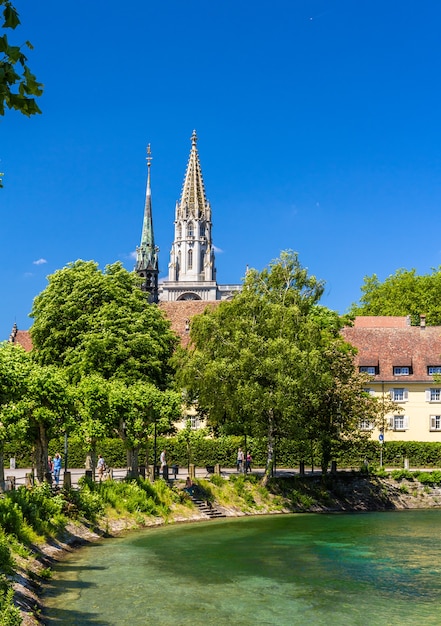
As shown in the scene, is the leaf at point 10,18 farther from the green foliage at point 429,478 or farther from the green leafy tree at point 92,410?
the green foliage at point 429,478

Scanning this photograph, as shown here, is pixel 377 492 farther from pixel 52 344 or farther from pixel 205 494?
pixel 52 344

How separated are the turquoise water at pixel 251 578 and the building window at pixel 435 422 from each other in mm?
28879

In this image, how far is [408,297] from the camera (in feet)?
352

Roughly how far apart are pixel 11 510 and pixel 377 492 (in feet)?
110

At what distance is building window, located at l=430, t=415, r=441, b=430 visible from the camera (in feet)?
242

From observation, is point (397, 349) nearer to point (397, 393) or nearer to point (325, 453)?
point (397, 393)

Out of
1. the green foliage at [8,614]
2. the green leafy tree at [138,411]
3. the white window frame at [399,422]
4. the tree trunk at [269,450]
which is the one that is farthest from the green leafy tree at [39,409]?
the white window frame at [399,422]

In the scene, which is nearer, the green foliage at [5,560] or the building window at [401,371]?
the green foliage at [5,560]

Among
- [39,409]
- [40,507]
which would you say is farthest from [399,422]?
[40,507]

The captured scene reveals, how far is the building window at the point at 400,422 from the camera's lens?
242 feet

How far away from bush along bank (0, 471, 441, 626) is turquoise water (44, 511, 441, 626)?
1.17m

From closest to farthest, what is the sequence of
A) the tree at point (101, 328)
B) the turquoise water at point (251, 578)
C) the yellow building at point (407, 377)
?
the turquoise water at point (251, 578)
the tree at point (101, 328)
the yellow building at point (407, 377)

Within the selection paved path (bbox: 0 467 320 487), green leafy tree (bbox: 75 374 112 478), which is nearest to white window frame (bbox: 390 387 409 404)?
paved path (bbox: 0 467 320 487)

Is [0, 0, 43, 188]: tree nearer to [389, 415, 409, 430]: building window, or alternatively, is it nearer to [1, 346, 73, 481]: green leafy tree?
[1, 346, 73, 481]: green leafy tree
